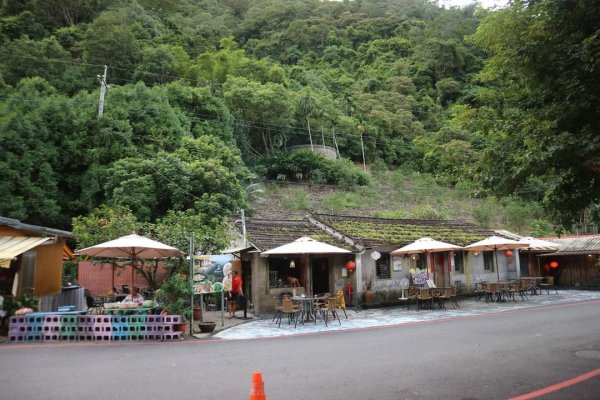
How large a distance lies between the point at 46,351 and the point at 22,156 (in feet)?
56.2

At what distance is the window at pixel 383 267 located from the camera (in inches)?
757

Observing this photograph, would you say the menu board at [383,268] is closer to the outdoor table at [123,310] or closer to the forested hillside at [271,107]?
the forested hillside at [271,107]

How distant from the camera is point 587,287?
983 inches

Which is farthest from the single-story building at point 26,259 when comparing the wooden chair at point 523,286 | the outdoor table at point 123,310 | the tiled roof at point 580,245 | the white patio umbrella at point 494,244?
the tiled roof at point 580,245

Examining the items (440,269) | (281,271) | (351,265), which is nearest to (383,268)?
(351,265)

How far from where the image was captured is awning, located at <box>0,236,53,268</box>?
11348 mm

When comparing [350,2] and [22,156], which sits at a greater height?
[350,2]

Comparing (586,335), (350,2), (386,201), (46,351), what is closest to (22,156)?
(46,351)

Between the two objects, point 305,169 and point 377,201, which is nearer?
point 377,201

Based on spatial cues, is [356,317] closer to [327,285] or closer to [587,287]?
[327,285]

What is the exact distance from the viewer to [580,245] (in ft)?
82.7

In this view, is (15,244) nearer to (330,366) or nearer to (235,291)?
(235,291)

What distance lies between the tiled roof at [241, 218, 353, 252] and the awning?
7.22m

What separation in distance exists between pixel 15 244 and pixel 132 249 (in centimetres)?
320
